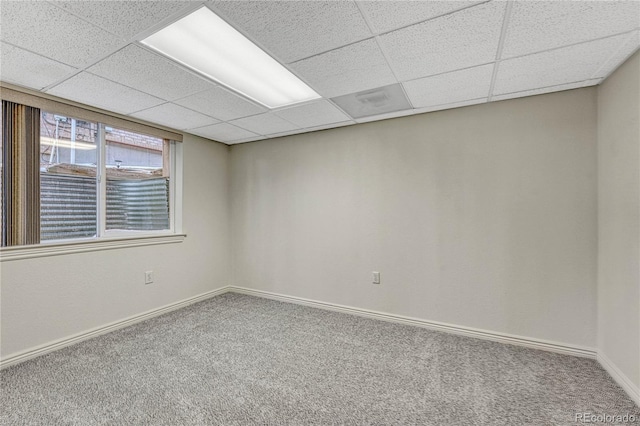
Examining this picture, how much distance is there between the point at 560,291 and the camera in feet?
7.79

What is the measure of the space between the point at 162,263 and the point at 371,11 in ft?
10.8

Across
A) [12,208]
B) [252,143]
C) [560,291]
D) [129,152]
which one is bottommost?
[560,291]

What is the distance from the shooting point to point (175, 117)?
9.75 ft

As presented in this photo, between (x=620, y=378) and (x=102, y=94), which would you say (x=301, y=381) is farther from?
(x=102, y=94)

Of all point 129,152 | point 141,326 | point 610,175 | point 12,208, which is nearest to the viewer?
point 610,175

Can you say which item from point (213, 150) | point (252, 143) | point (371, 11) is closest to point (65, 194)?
point (213, 150)

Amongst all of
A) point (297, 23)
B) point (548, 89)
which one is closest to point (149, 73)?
point (297, 23)

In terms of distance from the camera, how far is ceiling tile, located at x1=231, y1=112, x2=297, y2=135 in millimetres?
3010

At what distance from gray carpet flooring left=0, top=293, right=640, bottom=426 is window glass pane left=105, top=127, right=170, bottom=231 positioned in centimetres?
125

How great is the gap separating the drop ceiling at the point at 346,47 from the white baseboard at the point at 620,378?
6.86 ft

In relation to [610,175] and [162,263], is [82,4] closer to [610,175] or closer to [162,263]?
[162,263]

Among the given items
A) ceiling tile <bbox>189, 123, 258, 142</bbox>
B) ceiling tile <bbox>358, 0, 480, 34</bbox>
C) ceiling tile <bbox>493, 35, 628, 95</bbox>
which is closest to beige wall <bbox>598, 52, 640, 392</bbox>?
ceiling tile <bbox>493, 35, 628, 95</bbox>

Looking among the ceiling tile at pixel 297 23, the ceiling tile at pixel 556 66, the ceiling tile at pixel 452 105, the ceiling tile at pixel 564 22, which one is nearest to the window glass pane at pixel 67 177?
the ceiling tile at pixel 297 23

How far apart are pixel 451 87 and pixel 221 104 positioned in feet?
6.57
